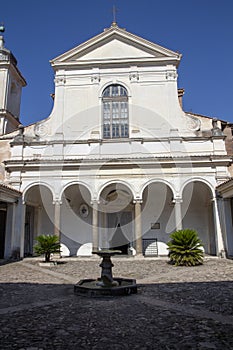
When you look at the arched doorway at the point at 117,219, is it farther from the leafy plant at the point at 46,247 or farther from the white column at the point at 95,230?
the leafy plant at the point at 46,247

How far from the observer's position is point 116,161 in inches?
638

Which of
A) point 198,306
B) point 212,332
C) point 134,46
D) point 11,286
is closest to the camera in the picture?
point 212,332

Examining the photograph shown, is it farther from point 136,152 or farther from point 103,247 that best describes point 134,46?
point 103,247

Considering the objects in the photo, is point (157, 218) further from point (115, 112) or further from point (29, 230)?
point (29, 230)

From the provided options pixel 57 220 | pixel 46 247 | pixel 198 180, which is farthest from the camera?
pixel 198 180

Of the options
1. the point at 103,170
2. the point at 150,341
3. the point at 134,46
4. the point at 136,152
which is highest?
the point at 134,46

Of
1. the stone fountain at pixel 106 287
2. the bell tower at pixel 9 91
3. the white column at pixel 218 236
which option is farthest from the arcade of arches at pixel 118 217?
the stone fountain at pixel 106 287

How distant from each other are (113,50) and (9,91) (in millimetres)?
9120

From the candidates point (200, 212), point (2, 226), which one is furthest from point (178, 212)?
point (2, 226)

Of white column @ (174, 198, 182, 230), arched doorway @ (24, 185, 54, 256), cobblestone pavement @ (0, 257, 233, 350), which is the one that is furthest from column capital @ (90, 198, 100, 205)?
cobblestone pavement @ (0, 257, 233, 350)

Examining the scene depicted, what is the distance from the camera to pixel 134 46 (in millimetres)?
19344

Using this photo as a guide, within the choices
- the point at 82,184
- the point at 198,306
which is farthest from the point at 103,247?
the point at 198,306

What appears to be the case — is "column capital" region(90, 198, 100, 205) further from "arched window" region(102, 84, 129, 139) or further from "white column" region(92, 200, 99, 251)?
"arched window" region(102, 84, 129, 139)

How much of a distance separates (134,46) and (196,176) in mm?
9587
